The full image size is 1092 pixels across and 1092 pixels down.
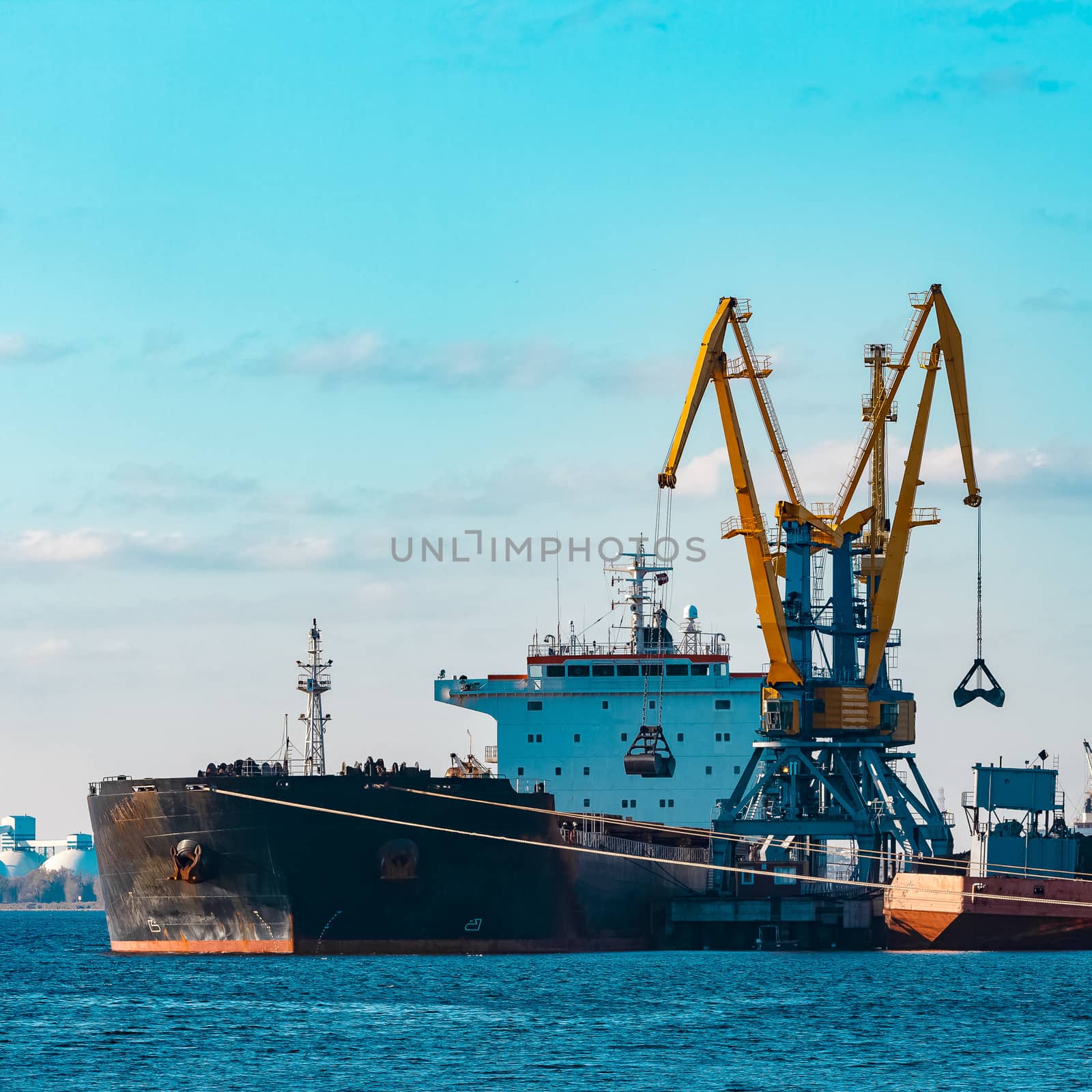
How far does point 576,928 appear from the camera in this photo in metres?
A: 53.4

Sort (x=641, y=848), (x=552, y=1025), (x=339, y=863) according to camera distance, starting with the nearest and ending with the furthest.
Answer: (x=552, y=1025) → (x=339, y=863) → (x=641, y=848)

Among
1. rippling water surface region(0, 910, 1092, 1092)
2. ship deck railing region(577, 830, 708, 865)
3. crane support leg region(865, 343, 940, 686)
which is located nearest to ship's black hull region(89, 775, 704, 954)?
rippling water surface region(0, 910, 1092, 1092)

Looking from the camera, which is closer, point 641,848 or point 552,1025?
point 552,1025

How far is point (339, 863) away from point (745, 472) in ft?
61.9

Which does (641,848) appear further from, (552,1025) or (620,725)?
(552,1025)

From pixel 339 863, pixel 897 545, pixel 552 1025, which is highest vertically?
pixel 897 545

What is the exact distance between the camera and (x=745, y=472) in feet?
198

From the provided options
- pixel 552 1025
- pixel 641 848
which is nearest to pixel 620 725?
pixel 641 848

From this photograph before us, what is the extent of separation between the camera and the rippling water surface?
1393 inches

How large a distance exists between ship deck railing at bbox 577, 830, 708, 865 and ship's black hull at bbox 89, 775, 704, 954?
1.66 metres

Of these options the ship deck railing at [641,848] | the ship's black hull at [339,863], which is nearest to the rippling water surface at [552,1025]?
the ship's black hull at [339,863]

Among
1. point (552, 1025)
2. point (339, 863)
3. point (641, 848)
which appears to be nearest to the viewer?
point (552, 1025)

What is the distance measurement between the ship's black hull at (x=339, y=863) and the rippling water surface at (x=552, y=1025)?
3.62ft

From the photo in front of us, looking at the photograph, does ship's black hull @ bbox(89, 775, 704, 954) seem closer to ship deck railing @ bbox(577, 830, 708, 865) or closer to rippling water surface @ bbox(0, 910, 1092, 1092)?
rippling water surface @ bbox(0, 910, 1092, 1092)
